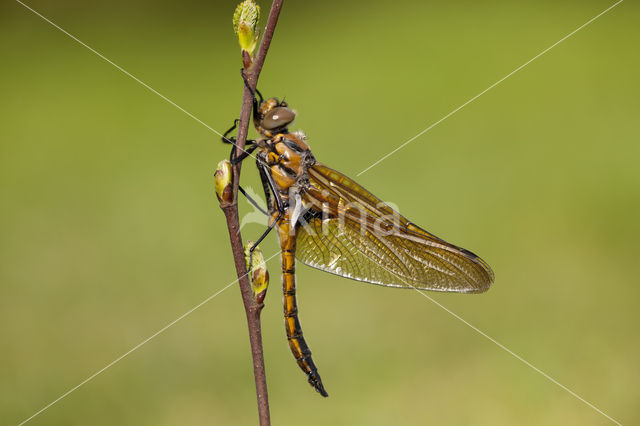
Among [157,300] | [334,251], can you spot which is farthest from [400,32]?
[334,251]

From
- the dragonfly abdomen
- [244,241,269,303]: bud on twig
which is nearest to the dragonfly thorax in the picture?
the dragonfly abdomen

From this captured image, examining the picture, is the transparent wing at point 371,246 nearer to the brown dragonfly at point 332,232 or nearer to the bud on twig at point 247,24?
the brown dragonfly at point 332,232

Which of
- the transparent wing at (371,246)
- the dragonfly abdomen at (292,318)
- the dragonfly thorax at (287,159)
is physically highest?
the dragonfly thorax at (287,159)

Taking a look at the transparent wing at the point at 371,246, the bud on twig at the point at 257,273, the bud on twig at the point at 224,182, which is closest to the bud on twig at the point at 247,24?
the bud on twig at the point at 224,182

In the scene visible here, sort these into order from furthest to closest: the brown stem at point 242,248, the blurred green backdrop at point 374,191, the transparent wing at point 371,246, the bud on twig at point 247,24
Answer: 1. the blurred green backdrop at point 374,191
2. the transparent wing at point 371,246
3. the bud on twig at point 247,24
4. the brown stem at point 242,248

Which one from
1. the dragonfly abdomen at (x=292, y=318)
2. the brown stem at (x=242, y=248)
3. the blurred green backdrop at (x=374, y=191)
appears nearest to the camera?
the brown stem at (x=242, y=248)

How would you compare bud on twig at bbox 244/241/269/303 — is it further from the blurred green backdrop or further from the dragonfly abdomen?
the blurred green backdrop

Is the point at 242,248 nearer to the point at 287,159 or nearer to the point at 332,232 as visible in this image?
the point at 287,159

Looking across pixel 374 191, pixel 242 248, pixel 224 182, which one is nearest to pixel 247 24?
pixel 224 182
